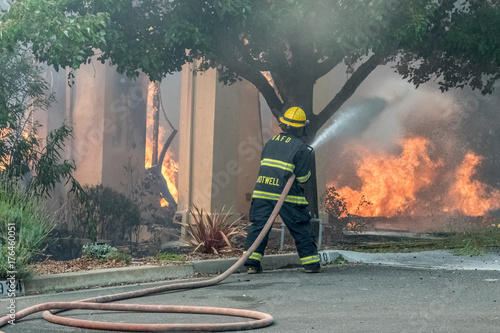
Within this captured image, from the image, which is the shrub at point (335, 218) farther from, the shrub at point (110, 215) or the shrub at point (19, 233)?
the shrub at point (19, 233)

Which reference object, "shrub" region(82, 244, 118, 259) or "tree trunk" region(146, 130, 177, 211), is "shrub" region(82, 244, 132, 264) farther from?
"tree trunk" region(146, 130, 177, 211)

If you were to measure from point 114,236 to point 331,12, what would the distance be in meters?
7.85

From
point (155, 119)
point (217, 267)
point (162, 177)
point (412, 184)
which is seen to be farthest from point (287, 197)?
point (412, 184)

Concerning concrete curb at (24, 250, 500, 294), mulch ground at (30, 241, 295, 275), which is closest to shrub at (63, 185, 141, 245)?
mulch ground at (30, 241, 295, 275)

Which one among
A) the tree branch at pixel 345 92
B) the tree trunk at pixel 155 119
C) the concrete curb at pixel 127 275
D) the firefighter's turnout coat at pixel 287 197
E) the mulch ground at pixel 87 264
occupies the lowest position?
the concrete curb at pixel 127 275

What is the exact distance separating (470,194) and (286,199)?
43.5 ft

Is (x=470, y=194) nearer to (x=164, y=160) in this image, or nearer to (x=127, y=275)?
(x=164, y=160)

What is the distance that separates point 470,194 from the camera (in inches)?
796

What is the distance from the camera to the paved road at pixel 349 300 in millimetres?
5207

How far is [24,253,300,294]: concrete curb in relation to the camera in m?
7.12

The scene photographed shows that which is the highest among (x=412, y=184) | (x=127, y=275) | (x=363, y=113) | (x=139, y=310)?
(x=363, y=113)

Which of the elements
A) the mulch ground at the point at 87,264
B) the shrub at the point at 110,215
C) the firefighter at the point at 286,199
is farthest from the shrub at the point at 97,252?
the shrub at the point at 110,215

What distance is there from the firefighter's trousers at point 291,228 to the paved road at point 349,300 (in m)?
0.20

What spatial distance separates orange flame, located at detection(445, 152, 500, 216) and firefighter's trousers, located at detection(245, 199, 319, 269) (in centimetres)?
1272
